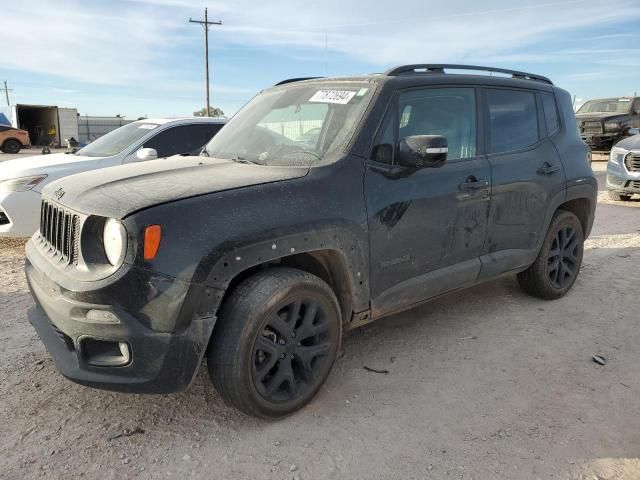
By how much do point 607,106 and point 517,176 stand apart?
17.7 metres

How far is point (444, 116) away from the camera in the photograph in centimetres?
367

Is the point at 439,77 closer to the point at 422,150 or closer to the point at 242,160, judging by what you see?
the point at 422,150

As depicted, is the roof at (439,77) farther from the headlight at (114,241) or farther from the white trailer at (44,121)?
the white trailer at (44,121)

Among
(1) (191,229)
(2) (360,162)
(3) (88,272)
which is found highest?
(2) (360,162)

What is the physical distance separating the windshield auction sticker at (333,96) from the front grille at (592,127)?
17.0m

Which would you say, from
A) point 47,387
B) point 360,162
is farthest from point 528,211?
point 47,387

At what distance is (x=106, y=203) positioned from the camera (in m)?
2.57

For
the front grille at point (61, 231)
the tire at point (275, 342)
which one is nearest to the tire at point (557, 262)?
the tire at point (275, 342)

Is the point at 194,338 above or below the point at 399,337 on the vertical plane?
above

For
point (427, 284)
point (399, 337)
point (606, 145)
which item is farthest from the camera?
point (606, 145)

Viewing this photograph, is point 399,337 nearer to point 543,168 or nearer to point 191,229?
point 543,168

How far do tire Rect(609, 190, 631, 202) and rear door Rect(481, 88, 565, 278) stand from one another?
683 cm

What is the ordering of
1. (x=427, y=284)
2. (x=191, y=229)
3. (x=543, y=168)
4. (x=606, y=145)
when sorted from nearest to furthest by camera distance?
(x=191, y=229), (x=427, y=284), (x=543, y=168), (x=606, y=145)

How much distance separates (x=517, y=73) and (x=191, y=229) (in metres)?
3.28
